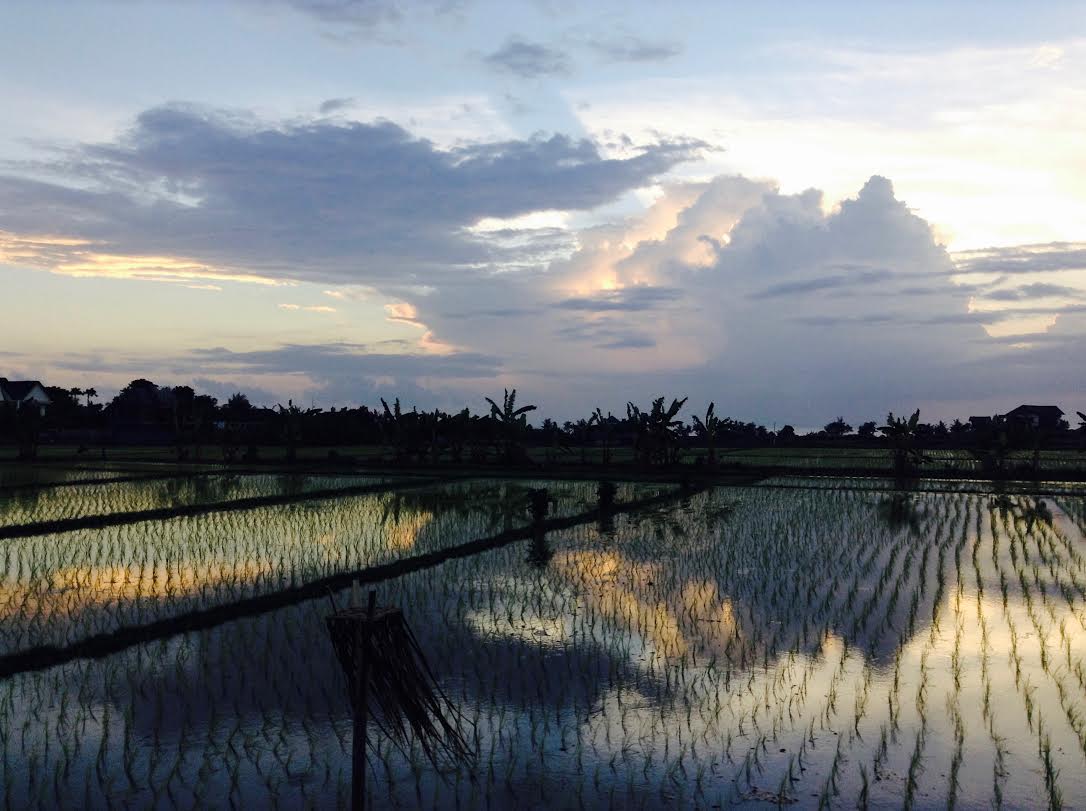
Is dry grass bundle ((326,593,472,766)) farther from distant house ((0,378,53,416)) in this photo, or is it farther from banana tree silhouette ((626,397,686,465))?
distant house ((0,378,53,416))

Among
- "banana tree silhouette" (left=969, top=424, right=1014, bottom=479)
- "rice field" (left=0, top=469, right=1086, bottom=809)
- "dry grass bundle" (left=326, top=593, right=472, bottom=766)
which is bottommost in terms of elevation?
"rice field" (left=0, top=469, right=1086, bottom=809)

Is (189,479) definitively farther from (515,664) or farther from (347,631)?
(347,631)

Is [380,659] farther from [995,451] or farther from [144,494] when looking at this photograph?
[995,451]

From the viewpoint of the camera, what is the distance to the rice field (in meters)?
5.23

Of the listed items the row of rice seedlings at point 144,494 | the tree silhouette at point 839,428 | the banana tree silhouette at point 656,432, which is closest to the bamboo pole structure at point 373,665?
the row of rice seedlings at point 144,494

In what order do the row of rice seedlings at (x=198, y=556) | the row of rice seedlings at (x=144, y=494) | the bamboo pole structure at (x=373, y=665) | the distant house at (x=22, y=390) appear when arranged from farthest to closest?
the distant house at (x=22, y=390), the row of rice seedlings at (x=144, y=494), the row of rice seedlings at (x=198, y=556), the bamboo pole structure at (x=373, y=665)

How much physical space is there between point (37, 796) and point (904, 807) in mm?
4606

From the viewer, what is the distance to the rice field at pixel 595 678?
5.23 metres

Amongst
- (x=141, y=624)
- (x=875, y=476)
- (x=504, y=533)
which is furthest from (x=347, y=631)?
(x=875, y=476)

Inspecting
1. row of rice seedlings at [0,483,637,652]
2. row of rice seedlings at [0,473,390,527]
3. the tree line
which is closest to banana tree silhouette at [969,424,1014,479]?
the tree line

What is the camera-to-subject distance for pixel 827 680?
282 inches

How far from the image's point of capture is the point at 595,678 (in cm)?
716

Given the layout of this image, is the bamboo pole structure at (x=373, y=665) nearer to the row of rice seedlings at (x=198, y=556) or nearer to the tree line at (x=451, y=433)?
the row of rice seedlings at (x=198, y=556)

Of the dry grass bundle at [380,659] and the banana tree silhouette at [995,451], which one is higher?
the banana tree silhouette at [995,451]
